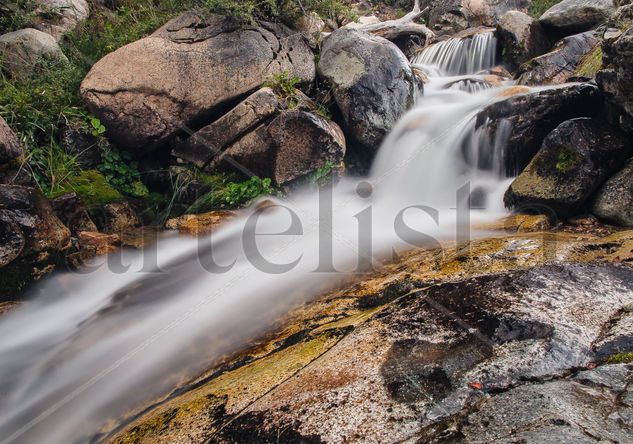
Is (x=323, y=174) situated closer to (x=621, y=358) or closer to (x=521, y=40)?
(x=621, y=358)

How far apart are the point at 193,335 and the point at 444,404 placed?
2584 mm

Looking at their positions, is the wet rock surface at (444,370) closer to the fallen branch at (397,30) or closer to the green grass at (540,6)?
the fallen branch at (397,30)

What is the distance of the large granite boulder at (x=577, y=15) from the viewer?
32.8 feet

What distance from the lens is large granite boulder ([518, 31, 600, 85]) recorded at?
350 inches

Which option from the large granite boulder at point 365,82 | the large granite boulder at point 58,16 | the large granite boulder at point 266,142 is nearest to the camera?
the large granite boulder at point 266,142

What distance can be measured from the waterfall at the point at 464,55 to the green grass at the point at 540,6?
524cm

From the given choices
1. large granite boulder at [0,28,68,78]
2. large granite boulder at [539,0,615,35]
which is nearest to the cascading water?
large granite boulder at [0,28,68,78]

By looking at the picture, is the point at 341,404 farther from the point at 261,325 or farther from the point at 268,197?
the point at 268,197

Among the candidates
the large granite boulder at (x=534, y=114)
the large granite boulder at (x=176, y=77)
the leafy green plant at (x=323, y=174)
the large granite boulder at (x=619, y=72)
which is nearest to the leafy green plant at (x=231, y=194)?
the leafy green plant at (x=323, y=174)

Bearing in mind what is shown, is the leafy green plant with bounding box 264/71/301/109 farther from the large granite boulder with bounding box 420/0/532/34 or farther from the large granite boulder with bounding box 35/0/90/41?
the large granite boulder with bounding box 420/0/532/34

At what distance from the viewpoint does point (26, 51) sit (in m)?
7.34

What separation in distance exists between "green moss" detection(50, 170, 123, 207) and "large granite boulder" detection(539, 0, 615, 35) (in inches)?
443

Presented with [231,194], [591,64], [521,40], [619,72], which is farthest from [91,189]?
[521,40]

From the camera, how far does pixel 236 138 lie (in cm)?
687
